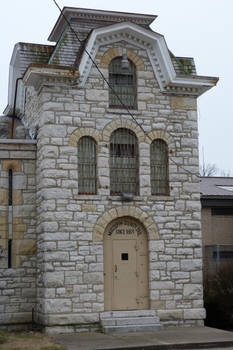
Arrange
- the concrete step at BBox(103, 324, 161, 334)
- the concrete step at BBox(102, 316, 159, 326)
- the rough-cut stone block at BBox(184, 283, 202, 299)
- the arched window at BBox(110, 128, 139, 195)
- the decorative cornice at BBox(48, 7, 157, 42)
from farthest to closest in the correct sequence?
the decorative cornice at BBox(48, 7, 157, 42) < the arched window at BBox(110, 128, 139, 195) < the rough-cut stone block at BBox(184, 283, 202, 299) < the concrete step at BBox(102, 316, 159, 326) < the concrete step at BBox(103, 324, 161, 334)

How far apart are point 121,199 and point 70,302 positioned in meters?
3.09

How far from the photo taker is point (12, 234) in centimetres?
1655

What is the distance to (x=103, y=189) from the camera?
16.2 m

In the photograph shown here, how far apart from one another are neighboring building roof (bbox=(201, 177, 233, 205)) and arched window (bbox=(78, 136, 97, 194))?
959 centimetres

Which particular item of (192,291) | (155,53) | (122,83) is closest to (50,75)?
(122,83)

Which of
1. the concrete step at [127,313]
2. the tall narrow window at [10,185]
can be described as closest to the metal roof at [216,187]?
the concrete step at [127,313]

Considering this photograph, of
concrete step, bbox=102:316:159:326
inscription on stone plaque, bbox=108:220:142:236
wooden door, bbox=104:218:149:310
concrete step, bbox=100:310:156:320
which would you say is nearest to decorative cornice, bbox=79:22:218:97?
inscription on stone plaque, bbox=108:220:142:236

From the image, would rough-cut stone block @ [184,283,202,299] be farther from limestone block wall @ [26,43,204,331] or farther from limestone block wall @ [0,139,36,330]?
limestone block wall @ [0,139,36,330]

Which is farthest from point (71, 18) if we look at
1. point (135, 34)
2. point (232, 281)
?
point (232, 281)

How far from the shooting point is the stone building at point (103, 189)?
1572 cm

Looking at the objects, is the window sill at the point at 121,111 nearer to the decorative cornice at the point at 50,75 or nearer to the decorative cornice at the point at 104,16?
the decorative cornice at the point at 50,75

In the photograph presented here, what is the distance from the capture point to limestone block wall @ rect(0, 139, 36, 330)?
53.4ft

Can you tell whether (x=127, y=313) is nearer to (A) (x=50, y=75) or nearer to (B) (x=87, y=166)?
(B) (x=87, y=166)

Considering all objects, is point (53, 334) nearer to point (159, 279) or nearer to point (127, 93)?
point (159, 279)
